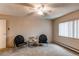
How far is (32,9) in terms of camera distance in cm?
239

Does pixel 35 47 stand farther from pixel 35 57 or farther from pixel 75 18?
pixel 75 18

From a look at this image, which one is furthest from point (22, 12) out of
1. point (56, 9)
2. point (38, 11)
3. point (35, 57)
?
point (35, 57)

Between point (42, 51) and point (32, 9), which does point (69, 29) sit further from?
point (32, 9)

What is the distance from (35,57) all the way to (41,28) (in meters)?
0.67

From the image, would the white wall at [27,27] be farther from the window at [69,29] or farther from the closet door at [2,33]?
the window at [69,29]

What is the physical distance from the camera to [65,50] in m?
2.47

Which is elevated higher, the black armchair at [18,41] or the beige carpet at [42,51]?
the black armchair at [18,41]

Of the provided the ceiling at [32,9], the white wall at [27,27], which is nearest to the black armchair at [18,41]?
the white wall at [27,27]

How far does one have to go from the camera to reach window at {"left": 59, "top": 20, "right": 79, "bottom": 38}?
101 inches

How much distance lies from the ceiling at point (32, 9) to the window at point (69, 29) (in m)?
0.27

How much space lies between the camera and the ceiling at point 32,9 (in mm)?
2219

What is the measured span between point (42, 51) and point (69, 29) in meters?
0.77

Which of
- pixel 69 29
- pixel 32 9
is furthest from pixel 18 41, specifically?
pixel 69 29

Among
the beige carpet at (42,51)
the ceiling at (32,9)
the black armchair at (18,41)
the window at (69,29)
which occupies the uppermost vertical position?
the ceiling at (32,9)
